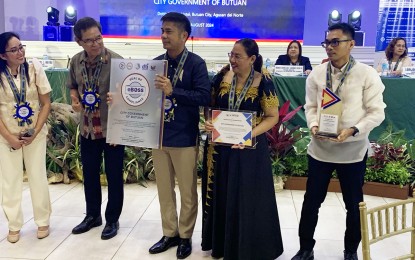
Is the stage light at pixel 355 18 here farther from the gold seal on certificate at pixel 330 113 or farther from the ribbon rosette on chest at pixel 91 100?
the ribbon rosette on chest at pixel 91 100

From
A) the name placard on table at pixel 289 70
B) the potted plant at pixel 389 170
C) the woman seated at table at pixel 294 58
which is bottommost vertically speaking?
the potted plant at pixel 389 170

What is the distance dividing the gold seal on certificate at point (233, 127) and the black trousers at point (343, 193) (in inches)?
18.3

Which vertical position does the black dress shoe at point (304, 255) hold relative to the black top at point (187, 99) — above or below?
below

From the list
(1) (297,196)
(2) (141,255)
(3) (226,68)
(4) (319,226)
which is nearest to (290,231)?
(4) (319,226)

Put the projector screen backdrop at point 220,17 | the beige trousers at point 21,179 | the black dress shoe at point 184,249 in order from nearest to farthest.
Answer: the black dress shoe at point 184,249 < the beige trousers at point 21,179 < the projector screen backdrop at point 220,17

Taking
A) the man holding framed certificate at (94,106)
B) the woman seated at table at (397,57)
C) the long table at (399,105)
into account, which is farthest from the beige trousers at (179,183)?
the woman seated at table at (397,57)

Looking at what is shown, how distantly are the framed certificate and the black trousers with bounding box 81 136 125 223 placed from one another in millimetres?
232

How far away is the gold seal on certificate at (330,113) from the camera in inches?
83.0

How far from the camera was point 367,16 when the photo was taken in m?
7.39

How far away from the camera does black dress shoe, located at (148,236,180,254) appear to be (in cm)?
258

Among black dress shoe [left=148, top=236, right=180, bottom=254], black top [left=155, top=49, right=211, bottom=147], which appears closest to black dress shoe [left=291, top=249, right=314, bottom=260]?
black dress shoe [left=148, top=236, right=180, bottom=254]

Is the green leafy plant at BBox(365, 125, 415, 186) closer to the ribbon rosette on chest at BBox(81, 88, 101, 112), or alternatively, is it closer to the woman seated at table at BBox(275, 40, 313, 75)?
the woman seated at table at BBox(275, 40, 313, 75)

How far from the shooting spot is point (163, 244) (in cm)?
260

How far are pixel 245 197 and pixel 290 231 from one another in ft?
3.03
